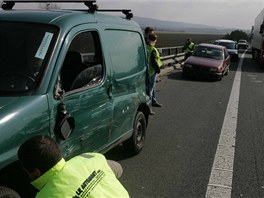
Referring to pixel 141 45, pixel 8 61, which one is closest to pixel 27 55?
pixel 8 61

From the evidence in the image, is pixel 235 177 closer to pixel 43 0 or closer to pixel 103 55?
pixel 103 55

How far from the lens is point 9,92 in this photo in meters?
3.54

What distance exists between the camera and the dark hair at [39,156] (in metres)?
2.22

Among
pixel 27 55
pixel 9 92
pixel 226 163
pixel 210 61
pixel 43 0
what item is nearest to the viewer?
pixel 9 92

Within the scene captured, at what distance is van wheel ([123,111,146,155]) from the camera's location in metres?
6.00

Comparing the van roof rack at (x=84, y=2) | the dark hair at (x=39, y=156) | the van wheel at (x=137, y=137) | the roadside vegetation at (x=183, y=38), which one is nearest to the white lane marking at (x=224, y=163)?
the van wheel at (x=137, y=137)

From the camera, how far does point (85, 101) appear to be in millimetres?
4168

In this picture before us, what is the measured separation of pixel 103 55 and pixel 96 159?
235 centimetres

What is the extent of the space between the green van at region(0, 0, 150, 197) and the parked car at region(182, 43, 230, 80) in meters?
12.3

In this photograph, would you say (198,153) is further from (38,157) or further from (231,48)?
(231,48)

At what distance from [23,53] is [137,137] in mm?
2742

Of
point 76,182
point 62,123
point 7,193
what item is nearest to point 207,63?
point 62,123

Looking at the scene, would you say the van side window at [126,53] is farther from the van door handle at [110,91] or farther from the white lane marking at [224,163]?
the white lane marking at [224,163]

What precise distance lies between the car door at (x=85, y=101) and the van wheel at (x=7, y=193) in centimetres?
66
